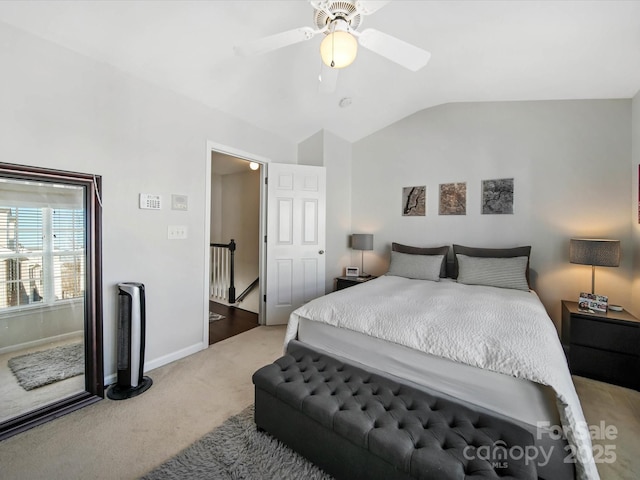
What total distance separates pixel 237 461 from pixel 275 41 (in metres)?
2.35

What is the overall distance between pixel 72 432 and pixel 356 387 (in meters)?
1.75

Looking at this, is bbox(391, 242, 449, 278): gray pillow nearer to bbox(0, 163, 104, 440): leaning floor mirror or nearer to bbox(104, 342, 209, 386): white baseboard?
bbox(104, 342, 209, 386): white baseboard

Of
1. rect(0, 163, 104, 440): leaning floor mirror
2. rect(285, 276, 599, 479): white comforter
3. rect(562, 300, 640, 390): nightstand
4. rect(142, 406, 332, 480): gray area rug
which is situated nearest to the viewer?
rect(285, 276, 599, 479): white comforter

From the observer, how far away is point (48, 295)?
191cm

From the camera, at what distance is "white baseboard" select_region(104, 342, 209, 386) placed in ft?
7.10

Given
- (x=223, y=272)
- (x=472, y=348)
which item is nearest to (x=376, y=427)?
(x=472, y=348)

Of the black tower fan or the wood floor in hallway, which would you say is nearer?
the black tower fan

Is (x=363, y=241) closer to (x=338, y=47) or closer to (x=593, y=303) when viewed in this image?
(x=593, y=303)

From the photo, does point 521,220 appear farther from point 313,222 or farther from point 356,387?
point 356,387

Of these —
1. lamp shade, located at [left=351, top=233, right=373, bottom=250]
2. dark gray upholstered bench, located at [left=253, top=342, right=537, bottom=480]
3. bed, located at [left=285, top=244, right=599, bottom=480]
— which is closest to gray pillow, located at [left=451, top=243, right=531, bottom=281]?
bed, located at [left=285, top=244, right=599, bottom=480]

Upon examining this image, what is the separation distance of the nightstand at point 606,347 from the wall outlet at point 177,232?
140 inches

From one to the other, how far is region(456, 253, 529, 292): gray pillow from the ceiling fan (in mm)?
2098

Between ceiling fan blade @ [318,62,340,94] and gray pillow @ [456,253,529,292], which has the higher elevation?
ceiling fan blade @ [318,62,340,94]

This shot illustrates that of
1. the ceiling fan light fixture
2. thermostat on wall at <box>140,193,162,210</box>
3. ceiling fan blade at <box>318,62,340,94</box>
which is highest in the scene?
ceiling fan blade at <box>318,62,340,94</box>
